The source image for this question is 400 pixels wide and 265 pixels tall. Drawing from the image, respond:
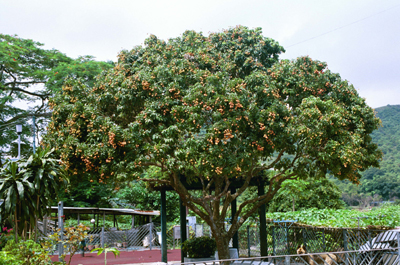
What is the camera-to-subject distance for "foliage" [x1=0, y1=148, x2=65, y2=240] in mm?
9359

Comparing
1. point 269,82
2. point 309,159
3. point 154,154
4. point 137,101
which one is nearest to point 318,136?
point 309,159

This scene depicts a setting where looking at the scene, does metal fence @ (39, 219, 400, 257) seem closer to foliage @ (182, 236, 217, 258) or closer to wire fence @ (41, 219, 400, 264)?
wire fence @ (41, 219, 400, 264)

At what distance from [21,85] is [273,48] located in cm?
1621

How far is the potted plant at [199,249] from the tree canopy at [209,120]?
135cm

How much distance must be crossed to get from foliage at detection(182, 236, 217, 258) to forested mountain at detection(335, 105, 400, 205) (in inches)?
1453

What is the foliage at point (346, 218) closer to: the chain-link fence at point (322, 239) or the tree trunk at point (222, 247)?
the chain-link fence at point (322, 239)

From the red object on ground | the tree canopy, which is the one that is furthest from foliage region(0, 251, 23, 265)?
the red object on ground

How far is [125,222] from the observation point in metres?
33.0

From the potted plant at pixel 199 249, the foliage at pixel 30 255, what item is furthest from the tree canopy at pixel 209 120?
the foliage at pixel 30 255

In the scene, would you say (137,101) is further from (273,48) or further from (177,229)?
(177,229)

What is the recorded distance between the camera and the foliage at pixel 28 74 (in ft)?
66.1

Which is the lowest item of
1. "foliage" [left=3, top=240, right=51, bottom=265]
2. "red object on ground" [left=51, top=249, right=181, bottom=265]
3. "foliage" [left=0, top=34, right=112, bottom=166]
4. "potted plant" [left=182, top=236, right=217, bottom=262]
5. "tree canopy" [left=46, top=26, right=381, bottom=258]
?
"red object on ground" [left=51, top=249, right=181, bottom=265]

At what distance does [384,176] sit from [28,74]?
45.1 meters

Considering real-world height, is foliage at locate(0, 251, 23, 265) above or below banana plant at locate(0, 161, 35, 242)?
below
